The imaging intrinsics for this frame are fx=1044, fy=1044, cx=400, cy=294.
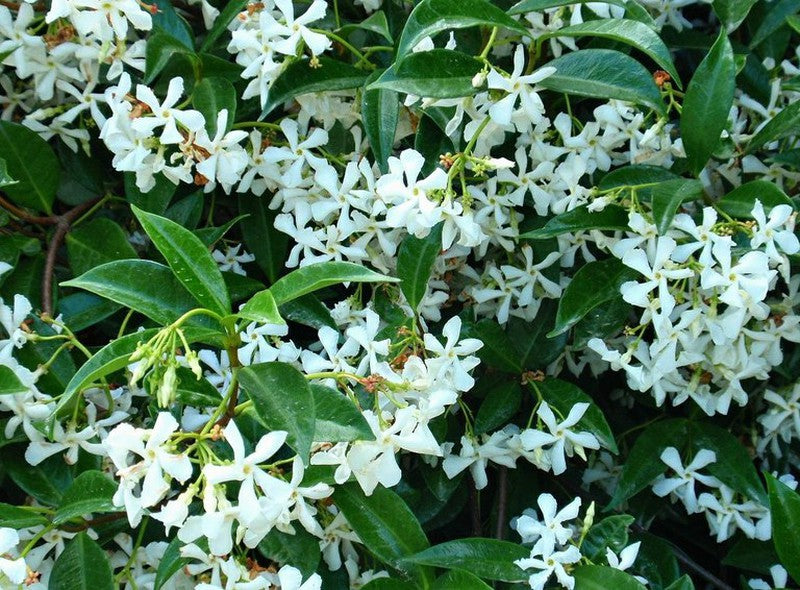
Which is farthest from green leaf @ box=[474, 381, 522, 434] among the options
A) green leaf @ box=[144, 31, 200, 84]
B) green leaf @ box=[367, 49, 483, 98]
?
green leaf @ box=[144, 31, 200, 84]

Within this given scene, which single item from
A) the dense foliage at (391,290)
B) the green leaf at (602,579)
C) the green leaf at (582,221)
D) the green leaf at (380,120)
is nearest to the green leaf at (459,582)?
the dense foliage at (391,290)

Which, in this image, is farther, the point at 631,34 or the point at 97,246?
the point at 97,246

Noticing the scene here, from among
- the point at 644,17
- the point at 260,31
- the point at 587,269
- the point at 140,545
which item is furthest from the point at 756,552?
the point at 260,31

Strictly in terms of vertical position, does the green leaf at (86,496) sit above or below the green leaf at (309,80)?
below

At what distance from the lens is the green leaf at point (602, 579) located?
134 cm

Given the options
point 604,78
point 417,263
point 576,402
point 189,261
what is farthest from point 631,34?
point 189,261

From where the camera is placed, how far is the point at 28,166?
1.66 m

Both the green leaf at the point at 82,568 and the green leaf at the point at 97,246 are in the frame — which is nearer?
the green leaf at the point at 82,568

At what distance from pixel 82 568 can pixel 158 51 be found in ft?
2.42

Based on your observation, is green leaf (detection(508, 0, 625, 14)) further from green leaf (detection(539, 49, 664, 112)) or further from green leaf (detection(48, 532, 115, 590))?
green leaf (detection(48, 532, 115, 590))

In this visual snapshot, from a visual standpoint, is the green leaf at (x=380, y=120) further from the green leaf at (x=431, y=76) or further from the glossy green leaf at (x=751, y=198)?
the glossy green leaf at (x=751, y=198)

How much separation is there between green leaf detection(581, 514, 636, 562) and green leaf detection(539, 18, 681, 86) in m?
0.60

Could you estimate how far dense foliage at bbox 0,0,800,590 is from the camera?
4.17 feet

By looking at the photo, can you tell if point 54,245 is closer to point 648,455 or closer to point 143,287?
point 143,287
